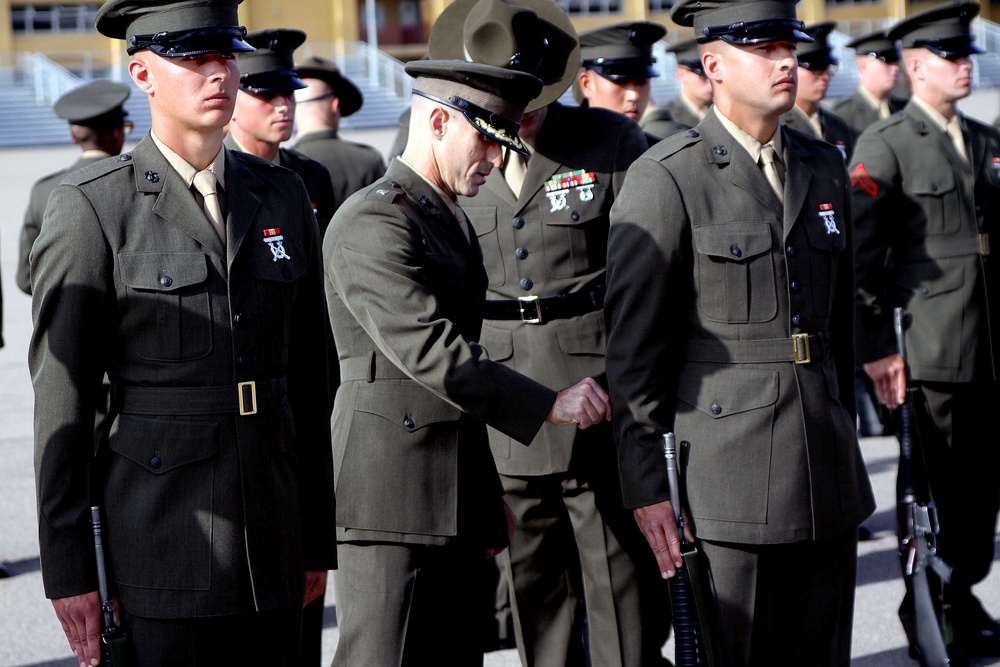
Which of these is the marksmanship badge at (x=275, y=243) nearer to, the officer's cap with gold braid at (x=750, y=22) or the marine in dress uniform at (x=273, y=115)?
the officer's cap with gold braid at (x=750, y=22)

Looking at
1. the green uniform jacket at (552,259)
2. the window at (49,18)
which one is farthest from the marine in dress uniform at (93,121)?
the window at (49,18)

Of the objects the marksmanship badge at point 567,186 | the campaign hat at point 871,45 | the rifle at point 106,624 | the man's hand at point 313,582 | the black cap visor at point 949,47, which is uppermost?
the black cap visor at point 949,47

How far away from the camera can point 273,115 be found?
5.03 m

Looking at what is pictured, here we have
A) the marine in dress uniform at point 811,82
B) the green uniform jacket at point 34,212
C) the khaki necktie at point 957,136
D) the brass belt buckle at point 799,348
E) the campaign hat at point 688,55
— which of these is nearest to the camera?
the brass belt buckle at point 799,348

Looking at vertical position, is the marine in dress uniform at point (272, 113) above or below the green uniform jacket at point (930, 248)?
above

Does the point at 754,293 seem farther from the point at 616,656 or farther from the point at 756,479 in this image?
the point at 616,656

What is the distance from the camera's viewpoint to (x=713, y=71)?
3.42 m

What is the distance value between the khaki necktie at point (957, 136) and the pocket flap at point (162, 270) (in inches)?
130

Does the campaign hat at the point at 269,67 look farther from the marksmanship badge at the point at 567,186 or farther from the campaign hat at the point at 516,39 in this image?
the marksmanship badge at the point at 567,186

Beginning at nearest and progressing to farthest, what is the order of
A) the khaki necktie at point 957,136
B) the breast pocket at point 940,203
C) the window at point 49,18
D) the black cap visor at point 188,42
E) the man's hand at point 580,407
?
1. the black cap visor at point 188,42
2. the man's hand at point 580,407
3. the breast pocket at point 940,203
4. the khaki necktie at point 957,136
5. the window at point 49,18

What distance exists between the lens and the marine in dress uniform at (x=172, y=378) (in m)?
2.65

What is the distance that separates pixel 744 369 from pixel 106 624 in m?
1.61

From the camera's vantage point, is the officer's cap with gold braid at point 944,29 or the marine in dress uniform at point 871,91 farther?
the marine in dress uniform at point 871,91

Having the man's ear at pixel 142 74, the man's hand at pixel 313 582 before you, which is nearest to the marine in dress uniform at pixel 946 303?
the man's hand at pixel 313 582
